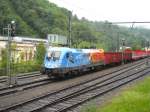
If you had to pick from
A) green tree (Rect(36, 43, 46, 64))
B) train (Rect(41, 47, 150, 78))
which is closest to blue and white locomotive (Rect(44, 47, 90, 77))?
train (Rect(41, 47, 150, 78))

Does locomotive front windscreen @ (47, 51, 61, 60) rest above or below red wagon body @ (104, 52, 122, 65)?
above

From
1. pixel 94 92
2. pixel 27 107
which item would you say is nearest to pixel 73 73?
pixel 94 92

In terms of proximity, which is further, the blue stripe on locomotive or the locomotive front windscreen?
the locomotive front windscreen

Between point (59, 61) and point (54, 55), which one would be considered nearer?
point (59, 61)

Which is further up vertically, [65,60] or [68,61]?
[65,60]

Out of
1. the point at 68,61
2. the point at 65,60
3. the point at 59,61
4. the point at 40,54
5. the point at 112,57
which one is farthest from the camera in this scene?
the point at 112,57

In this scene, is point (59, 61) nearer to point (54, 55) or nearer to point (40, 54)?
point (54, 55)

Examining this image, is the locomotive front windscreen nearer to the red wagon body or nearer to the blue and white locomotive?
the blue and white locomotive

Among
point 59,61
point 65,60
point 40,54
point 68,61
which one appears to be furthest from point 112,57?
point 59,61

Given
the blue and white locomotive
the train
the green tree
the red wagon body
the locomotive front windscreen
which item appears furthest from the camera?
the red wagon body

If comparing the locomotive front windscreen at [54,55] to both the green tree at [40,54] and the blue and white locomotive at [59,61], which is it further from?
the green tree at [40,54]

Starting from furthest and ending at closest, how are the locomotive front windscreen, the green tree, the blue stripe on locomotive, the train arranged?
the green tree, the locomotive front windscreen, the blue stripe on locomotive, the train

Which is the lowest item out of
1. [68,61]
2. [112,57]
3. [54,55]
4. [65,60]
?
[112,57]

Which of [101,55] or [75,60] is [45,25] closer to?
[101,55]
